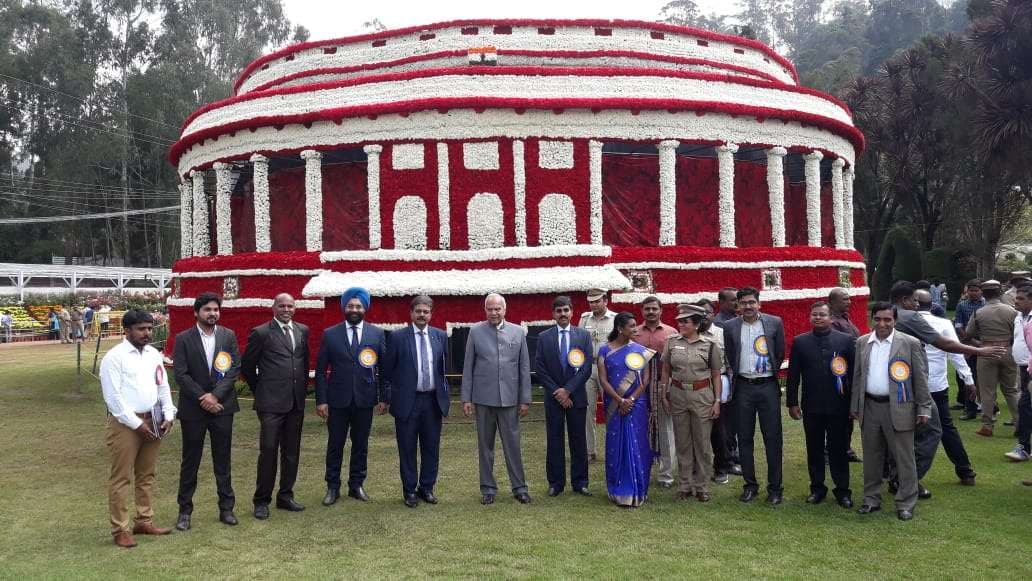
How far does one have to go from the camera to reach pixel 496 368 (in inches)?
288

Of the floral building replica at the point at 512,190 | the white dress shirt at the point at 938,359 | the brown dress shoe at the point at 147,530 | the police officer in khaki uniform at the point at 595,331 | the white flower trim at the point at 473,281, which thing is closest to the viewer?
the brown dress shoe at the point at 147,530

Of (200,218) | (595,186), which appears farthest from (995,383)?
(200,218)

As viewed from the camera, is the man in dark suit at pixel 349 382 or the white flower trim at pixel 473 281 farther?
the white flower trim at pixel 473 281

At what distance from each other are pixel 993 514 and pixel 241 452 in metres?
8.07

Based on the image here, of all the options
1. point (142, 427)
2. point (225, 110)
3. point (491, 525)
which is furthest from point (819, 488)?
point (225, 110)

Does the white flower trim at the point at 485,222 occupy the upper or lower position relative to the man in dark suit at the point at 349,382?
upper

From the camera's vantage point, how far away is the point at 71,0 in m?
52.2

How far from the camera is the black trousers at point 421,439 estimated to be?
724cm

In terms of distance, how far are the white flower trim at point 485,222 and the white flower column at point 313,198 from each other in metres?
3.04

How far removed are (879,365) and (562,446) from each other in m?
2.90

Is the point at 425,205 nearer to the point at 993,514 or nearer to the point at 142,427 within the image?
the point at 142,427

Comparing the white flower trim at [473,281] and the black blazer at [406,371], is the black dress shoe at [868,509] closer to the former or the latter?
the black blazer at [406,371]

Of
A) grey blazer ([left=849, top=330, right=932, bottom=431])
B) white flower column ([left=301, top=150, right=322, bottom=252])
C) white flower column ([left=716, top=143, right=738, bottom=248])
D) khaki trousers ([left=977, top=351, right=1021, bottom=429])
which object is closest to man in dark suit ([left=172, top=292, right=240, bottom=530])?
grey blazer ([left=849, top=330, right=932, bottom=431])

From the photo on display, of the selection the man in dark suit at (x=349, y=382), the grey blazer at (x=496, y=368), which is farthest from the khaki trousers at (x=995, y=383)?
the man in dark suit at (x=349, y=382)
